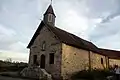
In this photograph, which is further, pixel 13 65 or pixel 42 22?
pixel 13 65

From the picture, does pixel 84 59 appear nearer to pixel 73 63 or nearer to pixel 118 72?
pixel 73 63

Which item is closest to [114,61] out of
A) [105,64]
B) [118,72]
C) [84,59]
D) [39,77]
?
[105,64]

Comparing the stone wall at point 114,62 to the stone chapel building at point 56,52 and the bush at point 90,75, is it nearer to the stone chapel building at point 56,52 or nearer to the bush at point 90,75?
the stone chapel building at point 56,52

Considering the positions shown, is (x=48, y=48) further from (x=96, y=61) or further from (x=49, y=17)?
(x=96, y=61)

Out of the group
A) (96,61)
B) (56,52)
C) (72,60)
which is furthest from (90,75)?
(96,61)

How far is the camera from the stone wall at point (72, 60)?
73.4 ft

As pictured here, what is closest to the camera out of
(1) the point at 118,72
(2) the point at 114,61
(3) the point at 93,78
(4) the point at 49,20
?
(1) the point at 118,72

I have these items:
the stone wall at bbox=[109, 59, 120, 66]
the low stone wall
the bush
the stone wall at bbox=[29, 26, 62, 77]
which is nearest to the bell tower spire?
the stone wall at bbox=[29, 26, 62, 77]

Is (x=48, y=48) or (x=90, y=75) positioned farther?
(x=48, y=48)

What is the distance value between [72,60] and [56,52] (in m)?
2.64

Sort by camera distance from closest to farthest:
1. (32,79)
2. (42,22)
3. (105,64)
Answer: (32,79), (42,22), (105,64)

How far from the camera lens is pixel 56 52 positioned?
902 inches

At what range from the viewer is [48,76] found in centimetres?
2136

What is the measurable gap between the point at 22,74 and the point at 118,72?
13965mm
